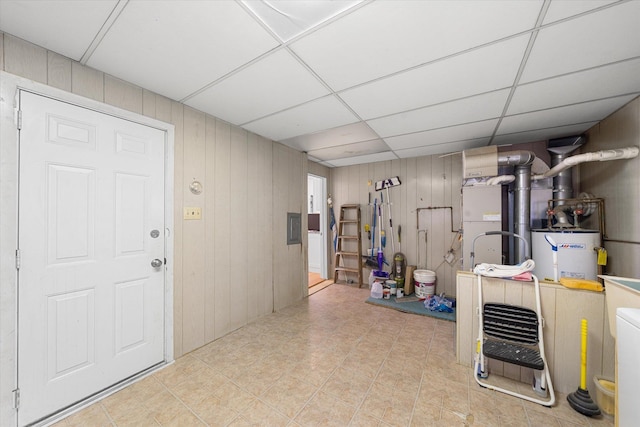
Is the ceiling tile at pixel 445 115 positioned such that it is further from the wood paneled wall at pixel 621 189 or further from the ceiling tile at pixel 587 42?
the wood paneled wall at pixel 621 189

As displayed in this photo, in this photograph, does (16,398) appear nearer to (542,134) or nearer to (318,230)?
(318,230)

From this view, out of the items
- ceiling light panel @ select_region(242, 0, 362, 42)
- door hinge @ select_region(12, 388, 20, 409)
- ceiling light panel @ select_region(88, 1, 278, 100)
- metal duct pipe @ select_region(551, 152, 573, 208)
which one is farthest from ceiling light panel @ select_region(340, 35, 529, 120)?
door hinge @ select_region(12, 388, 20, 409)

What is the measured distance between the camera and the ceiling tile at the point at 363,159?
4.27 metres

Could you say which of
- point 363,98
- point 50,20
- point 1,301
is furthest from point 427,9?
point 1,301

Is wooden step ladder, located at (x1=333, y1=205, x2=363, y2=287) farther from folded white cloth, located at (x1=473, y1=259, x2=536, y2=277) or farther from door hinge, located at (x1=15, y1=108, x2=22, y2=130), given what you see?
door hinge, located at (x1=15, y1=108, x2=22, y2=130)

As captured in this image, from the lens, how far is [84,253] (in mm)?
1778

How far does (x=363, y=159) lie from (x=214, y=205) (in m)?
2.98

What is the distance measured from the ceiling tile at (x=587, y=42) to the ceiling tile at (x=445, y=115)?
39 centimetres

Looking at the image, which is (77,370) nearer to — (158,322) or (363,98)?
(158,322)

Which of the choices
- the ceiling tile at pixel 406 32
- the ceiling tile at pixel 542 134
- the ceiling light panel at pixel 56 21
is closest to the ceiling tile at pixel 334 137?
the ceiling tile at pixel 406 32

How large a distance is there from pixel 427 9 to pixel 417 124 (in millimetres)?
1677

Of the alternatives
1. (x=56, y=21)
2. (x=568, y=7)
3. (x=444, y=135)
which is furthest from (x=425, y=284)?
(x=56, y=21)

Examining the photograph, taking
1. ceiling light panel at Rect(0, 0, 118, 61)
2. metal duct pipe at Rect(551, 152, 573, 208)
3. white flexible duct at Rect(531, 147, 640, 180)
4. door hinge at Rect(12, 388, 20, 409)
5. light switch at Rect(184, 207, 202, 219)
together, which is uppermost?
ceiling light panel at Rect(0, 0, 118, 61)

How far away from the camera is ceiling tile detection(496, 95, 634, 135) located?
7.47 feet
